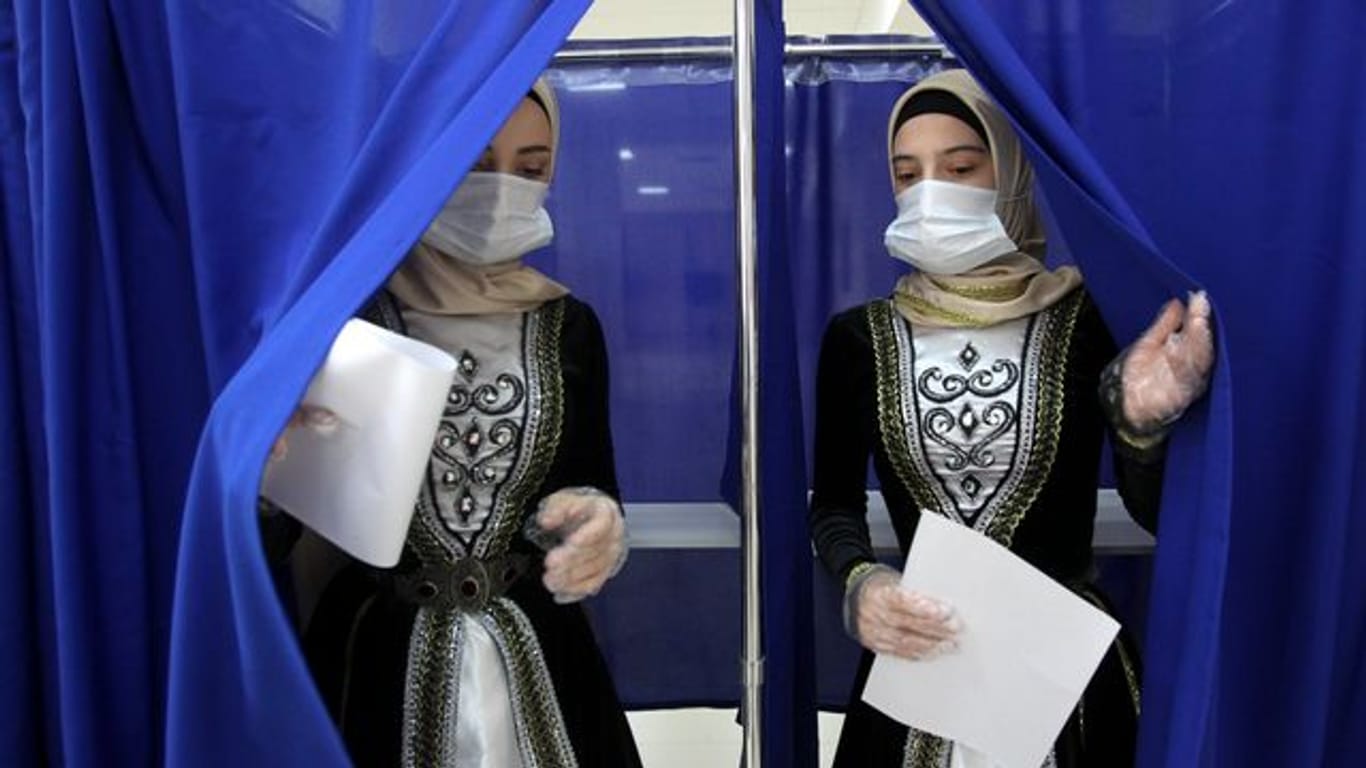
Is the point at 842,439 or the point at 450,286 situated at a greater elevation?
the point at 450,286

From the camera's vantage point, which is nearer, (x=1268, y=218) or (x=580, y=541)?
(x=580, y=541)

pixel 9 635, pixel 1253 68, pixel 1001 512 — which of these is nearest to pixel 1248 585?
pixel 1001 512

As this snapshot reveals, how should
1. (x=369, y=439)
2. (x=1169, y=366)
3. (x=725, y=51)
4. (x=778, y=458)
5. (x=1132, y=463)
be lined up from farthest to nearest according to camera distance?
(x=725, y=51), (x=778, y=458), (x=1132, y=463), (x=1169, y=366), (x=369, y=439)

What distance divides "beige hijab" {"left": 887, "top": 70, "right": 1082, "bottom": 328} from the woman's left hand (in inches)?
17.7

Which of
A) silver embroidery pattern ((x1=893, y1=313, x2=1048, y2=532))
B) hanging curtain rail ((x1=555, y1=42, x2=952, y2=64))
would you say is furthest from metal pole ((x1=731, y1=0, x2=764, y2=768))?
hanging curtain rail ((x1=555, y1=42, x2=952, y2=64))

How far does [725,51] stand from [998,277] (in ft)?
2.13

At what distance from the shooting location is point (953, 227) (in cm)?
119

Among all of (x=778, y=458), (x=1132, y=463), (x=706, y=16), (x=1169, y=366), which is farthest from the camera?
(x=706, y=16)

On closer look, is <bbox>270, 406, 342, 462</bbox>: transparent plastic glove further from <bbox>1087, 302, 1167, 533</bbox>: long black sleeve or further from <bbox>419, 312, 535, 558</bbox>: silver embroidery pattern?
<bbox>1087, 302, 1167, 533</bbox>: long black sleeve

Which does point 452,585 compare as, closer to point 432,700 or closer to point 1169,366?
point 432,700

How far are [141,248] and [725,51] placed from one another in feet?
2.93

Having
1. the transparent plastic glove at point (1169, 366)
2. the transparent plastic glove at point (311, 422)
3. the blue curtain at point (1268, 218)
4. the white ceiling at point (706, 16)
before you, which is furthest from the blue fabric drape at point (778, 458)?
the white ceiling at point (706, 16)

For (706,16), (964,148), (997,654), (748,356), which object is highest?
(706,16)

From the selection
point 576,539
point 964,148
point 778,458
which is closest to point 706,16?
point 964,148
